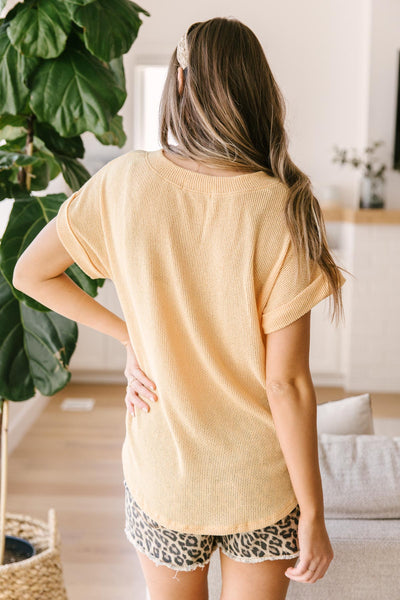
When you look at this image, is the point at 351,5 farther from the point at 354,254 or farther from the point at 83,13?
the point at 83,13

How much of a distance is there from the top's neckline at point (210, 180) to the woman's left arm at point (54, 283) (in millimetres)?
215

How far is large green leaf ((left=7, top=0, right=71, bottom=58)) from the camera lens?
1529mm

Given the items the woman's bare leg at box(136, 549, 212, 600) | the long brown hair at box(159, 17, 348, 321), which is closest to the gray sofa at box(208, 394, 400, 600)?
the woman's bare leg at box(136, 549, 212, 600)

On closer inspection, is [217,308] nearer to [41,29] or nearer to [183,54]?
[183,54]

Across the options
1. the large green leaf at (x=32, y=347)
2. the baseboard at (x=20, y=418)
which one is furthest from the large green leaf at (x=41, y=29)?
the baseboard at (x=20, y=418)

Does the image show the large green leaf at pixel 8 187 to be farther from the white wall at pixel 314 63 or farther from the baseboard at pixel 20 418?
the white wall at pixel 314 63

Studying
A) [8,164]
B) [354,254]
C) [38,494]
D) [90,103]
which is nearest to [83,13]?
[90,103]

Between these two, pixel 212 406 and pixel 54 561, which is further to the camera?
pixel 54 561

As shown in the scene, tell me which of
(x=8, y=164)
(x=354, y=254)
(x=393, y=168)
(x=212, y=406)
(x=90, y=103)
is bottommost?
(x=354, y=254)

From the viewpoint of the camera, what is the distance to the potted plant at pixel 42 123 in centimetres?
154

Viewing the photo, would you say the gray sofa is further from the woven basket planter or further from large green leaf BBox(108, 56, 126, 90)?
large green leaf BBox(108, 56, 126, 90)

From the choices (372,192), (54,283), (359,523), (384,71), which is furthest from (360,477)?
(384,71)

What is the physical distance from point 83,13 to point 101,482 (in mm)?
2204

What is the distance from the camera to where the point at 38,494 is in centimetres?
299
